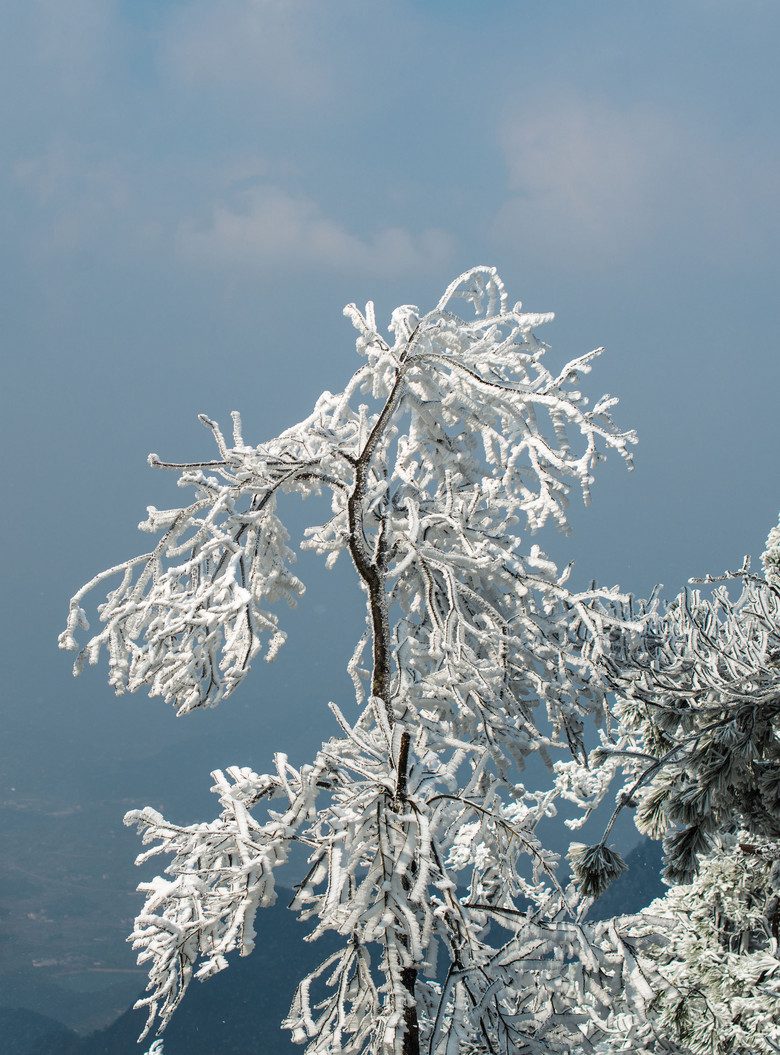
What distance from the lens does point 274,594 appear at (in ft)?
10.8

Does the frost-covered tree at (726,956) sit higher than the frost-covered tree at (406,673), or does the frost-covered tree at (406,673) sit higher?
the frost-covered tree at (406,673)

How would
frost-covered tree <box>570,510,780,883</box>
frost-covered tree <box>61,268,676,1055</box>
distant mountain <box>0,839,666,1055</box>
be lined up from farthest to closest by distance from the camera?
distant mountain <box>0,839,666,1055</box> → frost-covered tree <box>570,510,780,883</box> → frost-covered tree <box>61,268,676,1055</box>

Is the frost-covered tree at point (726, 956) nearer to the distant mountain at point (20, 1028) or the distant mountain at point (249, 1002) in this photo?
the distant mountain at point (249, 1002)

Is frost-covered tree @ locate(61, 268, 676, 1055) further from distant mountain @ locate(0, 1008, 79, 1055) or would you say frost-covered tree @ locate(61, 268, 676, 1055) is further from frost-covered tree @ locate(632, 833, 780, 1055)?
distant mountain @ locate(0, 1008, 79, 1055)

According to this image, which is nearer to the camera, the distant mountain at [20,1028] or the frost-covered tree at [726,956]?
the frost-covered tree at [726,956]

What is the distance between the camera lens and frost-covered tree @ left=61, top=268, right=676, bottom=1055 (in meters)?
2.95

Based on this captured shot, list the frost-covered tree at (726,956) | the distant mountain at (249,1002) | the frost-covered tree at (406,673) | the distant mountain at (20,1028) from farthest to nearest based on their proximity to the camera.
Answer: the distant mountain at (20,1028), the distant mountain at (249,1002), the frost-covered tree at (726,956), the frost-covered tree at (406,673)

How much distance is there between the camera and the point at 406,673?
135 inches

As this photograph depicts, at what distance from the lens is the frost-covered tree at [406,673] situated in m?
2.95

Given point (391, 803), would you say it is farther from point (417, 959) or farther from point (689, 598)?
point (689, 598)

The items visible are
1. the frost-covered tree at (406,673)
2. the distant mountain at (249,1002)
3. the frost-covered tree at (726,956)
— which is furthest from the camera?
the distant mountain at (249,1002)

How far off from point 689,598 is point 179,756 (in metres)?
203

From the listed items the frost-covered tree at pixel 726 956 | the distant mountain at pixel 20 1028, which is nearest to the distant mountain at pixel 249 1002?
the distant mountain at pixel 20 1028

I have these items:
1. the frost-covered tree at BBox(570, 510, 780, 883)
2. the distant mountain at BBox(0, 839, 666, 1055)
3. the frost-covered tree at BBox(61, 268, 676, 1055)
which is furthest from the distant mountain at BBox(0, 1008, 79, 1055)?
the frost-covered tree at BBox(61, 268, 676, 1055)
